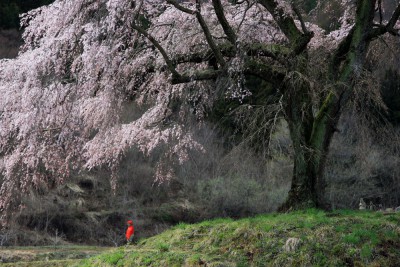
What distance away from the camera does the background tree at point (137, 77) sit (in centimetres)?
1080

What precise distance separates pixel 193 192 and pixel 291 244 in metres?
17.3

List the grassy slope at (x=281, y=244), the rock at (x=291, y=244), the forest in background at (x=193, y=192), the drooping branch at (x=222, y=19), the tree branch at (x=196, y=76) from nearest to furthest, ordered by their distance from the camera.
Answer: the grassy slope at (x=281, y=244), the rock at (x=291, y=244), the drooping branch at (x=222, y=19), the tree branch at (x=196, y=76), the forest in background at (x=193, y=192)

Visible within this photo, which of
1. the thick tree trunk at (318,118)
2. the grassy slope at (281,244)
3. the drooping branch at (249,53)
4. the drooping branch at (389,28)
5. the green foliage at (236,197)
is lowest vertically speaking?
the green foliage at (236,197)

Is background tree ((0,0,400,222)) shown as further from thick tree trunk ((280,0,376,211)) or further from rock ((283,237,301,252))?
rock ((283,237,301,252))

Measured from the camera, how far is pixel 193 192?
25.8 metres

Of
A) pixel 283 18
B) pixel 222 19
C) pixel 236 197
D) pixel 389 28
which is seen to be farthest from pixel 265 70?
pixel 236 197

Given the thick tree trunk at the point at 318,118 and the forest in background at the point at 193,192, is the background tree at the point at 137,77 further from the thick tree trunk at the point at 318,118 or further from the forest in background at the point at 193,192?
the forest in background at the point at 193,192

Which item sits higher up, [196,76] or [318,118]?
[196,76]

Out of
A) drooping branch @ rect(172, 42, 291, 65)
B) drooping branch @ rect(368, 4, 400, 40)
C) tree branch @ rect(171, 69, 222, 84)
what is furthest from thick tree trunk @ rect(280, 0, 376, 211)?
tree branch @ rect(171, 69, 222, 84)

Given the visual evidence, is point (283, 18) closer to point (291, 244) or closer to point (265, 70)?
point (265, 70)

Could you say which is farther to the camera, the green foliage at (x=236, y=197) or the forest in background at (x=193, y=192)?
the green foliage at (x=236, y=197)

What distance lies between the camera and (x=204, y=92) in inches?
524

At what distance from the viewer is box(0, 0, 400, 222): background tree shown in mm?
10805

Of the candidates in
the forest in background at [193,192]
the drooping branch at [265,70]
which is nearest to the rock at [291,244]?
the drooping branch at [265,70]
